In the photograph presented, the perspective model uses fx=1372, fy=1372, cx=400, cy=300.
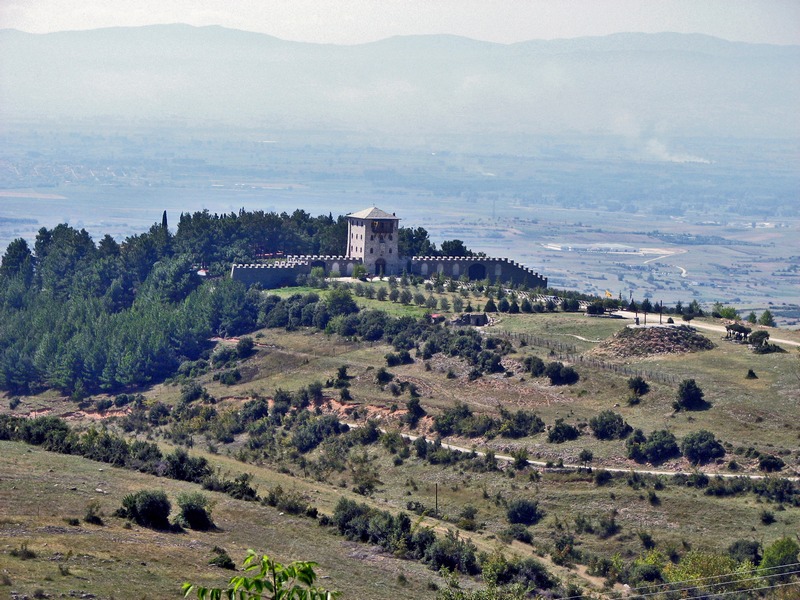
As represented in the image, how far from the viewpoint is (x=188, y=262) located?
303ft

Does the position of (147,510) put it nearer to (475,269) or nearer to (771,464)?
(771,464)

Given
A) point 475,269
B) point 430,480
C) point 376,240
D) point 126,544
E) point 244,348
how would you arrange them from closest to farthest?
point 126,544
point 430,480
point 244,348
point 376,240
point 475,269

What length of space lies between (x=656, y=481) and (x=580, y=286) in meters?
129

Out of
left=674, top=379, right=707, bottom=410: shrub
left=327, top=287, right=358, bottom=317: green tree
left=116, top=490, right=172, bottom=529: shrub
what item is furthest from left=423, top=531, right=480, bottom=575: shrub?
left=327, top=287, right=358, bottom=317: green tree

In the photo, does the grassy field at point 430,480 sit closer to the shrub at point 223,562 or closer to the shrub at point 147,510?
the shrub at point 223,562

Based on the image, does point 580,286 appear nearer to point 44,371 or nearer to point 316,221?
point 316,221

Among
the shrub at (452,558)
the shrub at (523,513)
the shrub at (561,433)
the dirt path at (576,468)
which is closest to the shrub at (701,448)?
the dirt path at (576,468)

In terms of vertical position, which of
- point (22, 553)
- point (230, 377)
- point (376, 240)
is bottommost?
A: point (230, 377)

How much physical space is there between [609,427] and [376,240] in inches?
1465

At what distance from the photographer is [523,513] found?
5119cm

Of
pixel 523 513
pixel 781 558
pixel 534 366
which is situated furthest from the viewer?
pixel 534 366

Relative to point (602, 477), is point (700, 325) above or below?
above

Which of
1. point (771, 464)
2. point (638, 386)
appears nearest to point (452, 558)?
point (771, 464)

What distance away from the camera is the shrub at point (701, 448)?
5347cm
